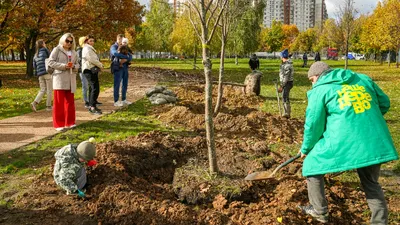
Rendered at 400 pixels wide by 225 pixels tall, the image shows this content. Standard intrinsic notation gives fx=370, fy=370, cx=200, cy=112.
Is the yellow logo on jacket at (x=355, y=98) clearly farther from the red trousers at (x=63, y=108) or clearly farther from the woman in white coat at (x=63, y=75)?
the red trousers at (x=63, y=108)

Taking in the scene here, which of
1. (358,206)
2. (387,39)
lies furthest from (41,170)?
(387,39)

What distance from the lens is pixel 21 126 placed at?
7.95 metres

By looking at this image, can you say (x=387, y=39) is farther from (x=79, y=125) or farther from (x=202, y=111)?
(x=79, y=125)

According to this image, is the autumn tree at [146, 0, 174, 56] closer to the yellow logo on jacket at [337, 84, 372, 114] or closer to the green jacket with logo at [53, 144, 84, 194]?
the green jacket with logo at [53, 144, 84, 194]

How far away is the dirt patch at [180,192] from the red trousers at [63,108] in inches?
69.7

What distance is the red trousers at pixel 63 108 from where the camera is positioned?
7.26 m

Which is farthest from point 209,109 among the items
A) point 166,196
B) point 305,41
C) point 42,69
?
point 305,41

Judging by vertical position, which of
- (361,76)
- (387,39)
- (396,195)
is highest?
(387,39)

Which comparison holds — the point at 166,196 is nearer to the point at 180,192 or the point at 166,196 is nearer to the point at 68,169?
the point at 180,192

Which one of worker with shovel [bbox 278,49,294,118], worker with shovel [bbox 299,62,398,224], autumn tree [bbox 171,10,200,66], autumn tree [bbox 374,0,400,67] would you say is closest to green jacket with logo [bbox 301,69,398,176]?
worker with shovel [bbox 299,62,398,224]

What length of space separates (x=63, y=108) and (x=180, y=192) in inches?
160

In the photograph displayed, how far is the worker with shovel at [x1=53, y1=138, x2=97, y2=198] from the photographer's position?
4.23 meters

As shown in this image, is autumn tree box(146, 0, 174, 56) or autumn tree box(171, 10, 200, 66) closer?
autumn tree box(171, 10, 200, 66)

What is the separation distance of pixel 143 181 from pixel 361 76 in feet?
9.40
